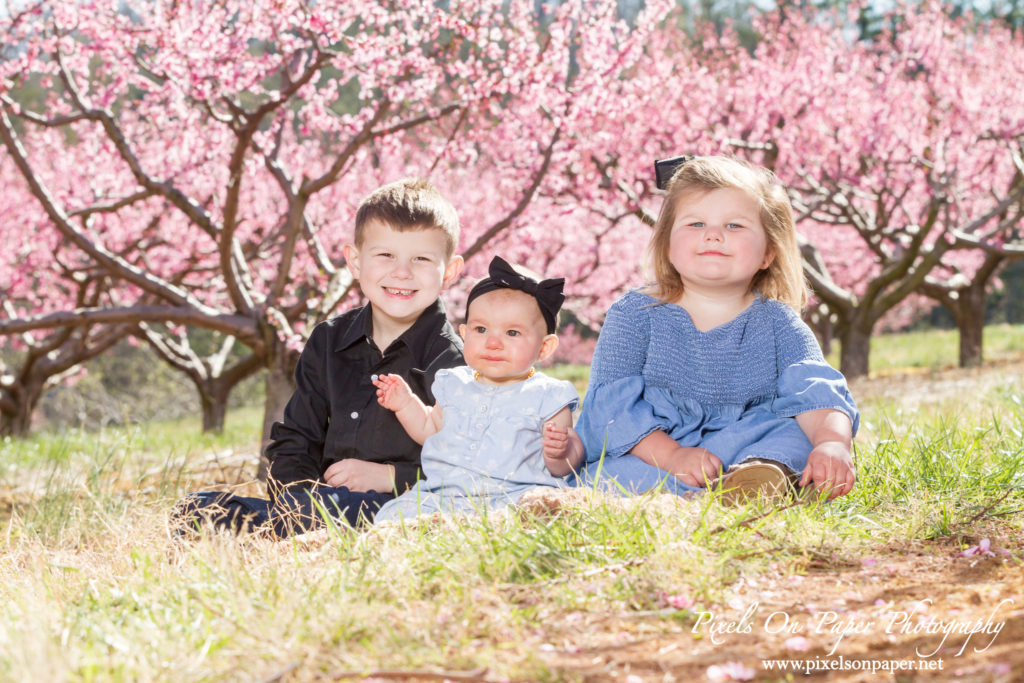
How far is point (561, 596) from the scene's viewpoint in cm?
181

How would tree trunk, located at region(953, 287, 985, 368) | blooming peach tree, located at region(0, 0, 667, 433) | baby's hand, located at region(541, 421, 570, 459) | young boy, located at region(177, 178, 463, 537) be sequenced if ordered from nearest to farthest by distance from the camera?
baby's hand, located at region(541, 421, 570, 459), young boy, located at region(177, 178, 463, 537), blooming peach tree, located at region(0, 0, 667, 433), tree trunk, located at region(953, 287, 985, 368)

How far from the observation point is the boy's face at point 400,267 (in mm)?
3010

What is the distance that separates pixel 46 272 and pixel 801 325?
9819 mm

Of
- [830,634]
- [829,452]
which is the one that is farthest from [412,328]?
[830,634]

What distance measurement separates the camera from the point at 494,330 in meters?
2.73

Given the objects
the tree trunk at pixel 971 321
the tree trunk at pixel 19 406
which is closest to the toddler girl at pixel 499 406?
the tree trunk at pixel 19 406

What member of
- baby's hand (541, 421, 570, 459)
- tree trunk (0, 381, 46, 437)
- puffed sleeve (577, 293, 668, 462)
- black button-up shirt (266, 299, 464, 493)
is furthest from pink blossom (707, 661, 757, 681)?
tree trunk (0, 381, 46, 437)

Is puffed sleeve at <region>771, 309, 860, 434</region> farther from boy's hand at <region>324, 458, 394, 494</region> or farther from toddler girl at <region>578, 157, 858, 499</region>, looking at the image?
boy's hand at <region>324, 458, 394, 494</region>

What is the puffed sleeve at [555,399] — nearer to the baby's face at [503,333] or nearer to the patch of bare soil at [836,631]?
the baby's face at [503,333]

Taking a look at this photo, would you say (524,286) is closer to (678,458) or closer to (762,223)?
(678,458)

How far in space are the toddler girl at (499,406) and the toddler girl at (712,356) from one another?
0.20 metres

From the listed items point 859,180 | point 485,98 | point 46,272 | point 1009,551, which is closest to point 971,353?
point 859,180

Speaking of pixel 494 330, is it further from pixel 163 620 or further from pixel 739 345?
pixel 163 620

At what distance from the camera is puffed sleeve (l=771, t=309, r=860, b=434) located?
2.70 metres
